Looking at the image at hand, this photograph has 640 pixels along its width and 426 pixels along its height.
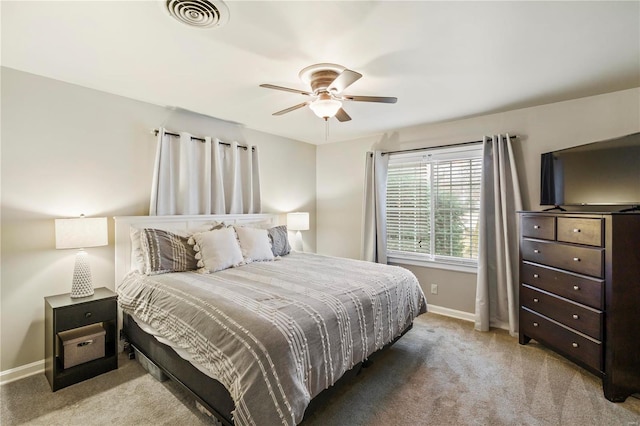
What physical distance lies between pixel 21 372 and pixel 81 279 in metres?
0.86

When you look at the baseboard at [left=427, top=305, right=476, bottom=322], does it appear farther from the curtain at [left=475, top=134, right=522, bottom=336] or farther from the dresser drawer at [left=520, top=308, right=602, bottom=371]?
the dresser drawer at [left=520, top=308, right=602, bottom=371]

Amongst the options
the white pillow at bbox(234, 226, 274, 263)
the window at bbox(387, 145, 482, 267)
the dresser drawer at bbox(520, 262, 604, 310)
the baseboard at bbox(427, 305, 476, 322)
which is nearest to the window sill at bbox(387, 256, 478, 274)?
the window at bbox(387, 145, 482, 267)

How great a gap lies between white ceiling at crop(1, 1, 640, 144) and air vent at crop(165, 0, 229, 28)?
6cm

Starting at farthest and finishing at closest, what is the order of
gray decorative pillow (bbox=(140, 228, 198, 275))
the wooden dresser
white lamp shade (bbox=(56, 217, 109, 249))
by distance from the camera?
gray decorative pillow (bbox=(140, 228, 198, 275)) → white lamp shade (bbox=(56, 217, 109, 249)) → the wooden dresser

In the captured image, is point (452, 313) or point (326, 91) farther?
point (452, 313)

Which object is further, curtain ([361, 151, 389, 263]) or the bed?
curtain ([361, 151, 389, 263])

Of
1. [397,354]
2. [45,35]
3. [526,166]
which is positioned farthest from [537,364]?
[45,35]

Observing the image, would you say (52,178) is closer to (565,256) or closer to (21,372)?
(21,372)

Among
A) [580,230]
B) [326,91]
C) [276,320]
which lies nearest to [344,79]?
[326,91]

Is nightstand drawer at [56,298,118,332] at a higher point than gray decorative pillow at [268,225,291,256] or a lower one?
lower

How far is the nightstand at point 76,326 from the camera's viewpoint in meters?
2.20

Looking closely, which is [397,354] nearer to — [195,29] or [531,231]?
[531,231]

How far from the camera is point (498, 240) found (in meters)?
3.30

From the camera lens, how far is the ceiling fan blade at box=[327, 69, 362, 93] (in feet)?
6.22
